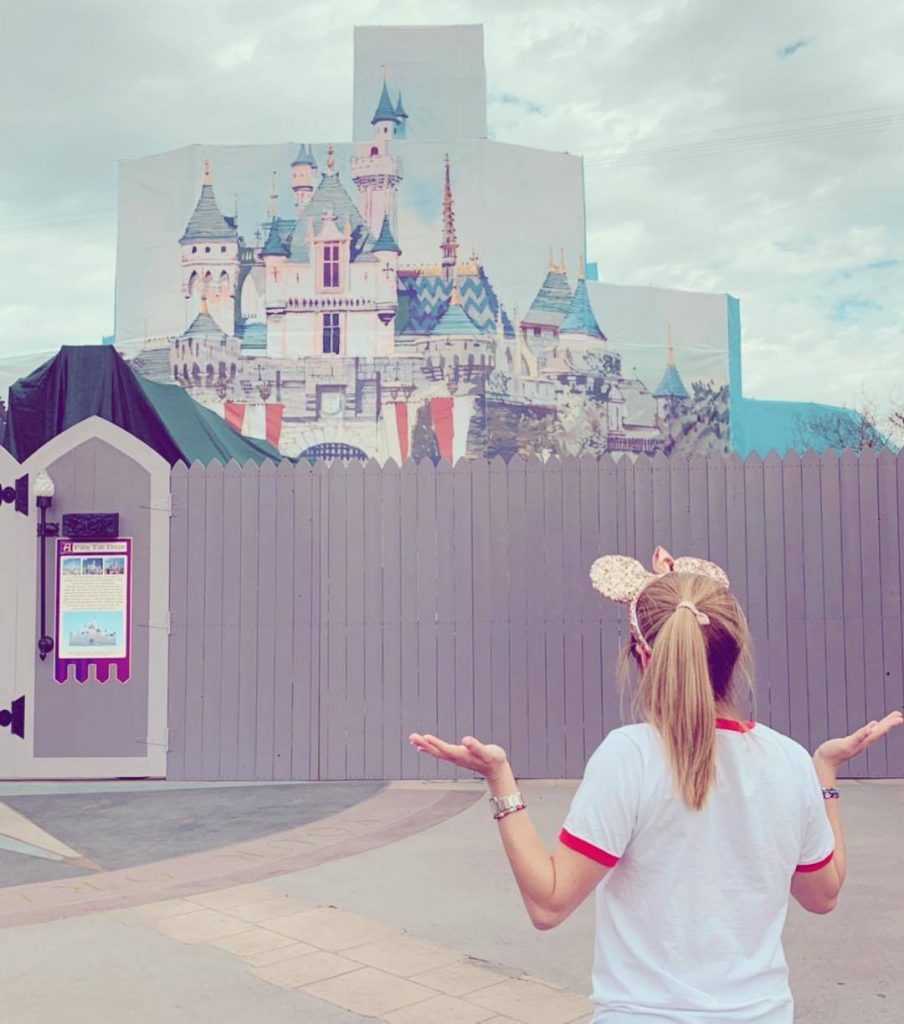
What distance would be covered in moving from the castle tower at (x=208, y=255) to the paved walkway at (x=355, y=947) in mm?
39454

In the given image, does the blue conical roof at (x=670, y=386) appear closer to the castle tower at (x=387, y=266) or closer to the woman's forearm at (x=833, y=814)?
the castle tower at (x=387, y=266)

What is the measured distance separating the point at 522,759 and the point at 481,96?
131 feet

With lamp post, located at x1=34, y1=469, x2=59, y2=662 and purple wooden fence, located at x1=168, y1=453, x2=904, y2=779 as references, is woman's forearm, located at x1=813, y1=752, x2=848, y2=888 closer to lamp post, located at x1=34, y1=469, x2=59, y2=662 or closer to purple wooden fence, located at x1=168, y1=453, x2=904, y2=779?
Result: purple wooden fence, located at x1=168, y1=453, x2=904, y2=779

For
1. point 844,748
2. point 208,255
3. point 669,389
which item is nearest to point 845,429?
point 669,389

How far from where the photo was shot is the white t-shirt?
184cm

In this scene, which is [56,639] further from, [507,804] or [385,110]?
[385,110]

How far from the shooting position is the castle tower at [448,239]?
141 ft

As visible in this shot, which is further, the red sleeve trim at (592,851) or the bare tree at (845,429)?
the bare tree at (845,429)

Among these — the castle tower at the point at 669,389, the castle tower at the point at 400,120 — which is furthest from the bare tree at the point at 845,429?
the castle tower at the point at 400,120

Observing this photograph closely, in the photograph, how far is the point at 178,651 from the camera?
8930 millimetres

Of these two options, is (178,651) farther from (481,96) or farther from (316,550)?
(481,96)

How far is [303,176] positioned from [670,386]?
16960 millimetres

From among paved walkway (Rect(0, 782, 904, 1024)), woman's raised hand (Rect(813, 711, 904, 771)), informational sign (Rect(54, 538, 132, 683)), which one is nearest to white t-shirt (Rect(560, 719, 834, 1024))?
woman's raised hand (Rect(813, 711, 904, 771))

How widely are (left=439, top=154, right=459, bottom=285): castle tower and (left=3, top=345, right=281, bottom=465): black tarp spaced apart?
96.3 ft
